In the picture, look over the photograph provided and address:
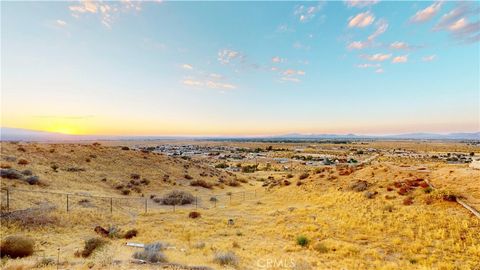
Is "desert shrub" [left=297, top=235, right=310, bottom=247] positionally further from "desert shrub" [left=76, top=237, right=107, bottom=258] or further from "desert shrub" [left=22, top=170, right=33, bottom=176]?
"desert shrub" [left=22, top=170, right=33, bottom=176]

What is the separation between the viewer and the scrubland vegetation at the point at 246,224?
12898 mm

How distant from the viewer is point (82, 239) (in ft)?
54.1

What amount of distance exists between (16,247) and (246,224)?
46.9ft

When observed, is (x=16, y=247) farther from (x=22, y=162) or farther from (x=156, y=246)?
(x=22, y=162)

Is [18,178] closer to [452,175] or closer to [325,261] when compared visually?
[325,261]

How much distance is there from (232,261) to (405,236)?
10.9m

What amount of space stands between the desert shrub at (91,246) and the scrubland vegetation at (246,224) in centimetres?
8

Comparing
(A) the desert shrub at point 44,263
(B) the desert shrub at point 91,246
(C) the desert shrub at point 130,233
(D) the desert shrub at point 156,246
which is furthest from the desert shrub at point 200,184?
(A) the desert shrub at point 44,263

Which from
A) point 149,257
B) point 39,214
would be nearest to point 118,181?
point 39,214

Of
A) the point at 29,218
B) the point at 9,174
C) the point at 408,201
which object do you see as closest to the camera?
the point at 29,218

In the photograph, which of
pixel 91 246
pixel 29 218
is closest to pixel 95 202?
pixel 29 218

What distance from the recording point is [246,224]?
21.7 m

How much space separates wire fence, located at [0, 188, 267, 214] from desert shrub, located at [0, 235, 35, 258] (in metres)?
7.47

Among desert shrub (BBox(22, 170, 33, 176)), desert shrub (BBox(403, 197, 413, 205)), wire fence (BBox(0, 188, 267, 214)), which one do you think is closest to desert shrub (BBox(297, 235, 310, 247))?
desert shrub (BBox(403, 197, 413, 205))
